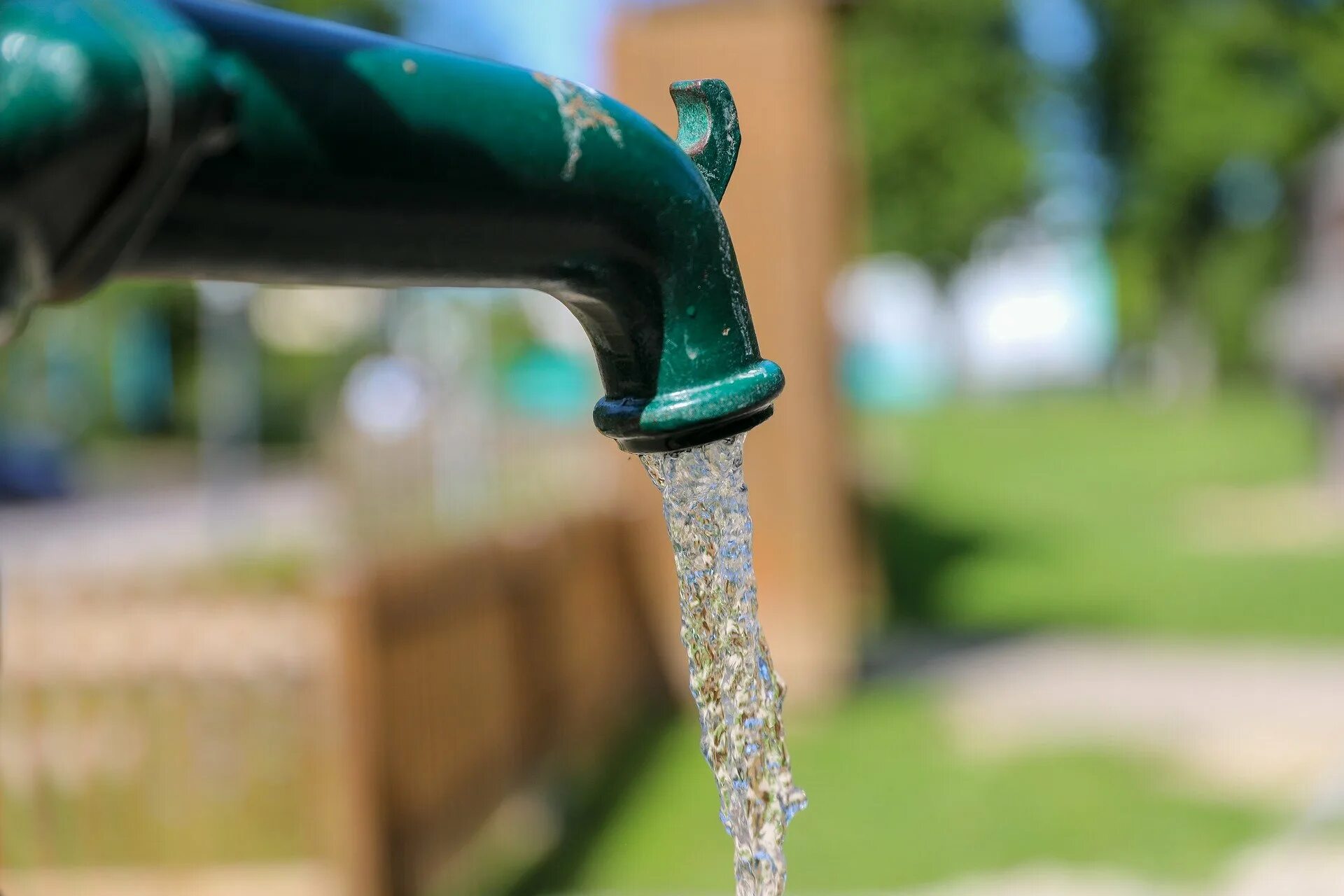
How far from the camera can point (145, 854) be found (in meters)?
4.07

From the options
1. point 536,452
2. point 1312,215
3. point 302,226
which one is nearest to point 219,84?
point 302,226

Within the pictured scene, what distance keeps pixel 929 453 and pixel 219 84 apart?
23551 mm

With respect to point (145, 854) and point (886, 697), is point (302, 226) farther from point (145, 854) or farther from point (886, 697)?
point (886, 697)

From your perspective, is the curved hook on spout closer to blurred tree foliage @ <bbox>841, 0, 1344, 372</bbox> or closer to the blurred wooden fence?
the blurred wooden fence

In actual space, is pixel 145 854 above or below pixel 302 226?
below

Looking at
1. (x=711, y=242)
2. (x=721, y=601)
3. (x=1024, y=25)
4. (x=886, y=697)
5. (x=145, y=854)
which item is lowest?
(x=886, y=697)

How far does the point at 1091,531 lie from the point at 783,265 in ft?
26.8

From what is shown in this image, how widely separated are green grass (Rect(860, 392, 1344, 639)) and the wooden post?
Answer: 263 centimetres

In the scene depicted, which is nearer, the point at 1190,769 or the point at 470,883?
the point at 470,883

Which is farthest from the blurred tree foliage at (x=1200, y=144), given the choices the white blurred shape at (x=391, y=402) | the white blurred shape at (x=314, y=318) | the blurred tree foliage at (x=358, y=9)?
the white blurred shape at (x=314, y=318)

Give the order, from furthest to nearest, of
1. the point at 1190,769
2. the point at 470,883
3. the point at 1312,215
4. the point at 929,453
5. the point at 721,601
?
the point at 929,453 < the point at 1312,215 < the point at 1190,769 < the point at 470,883 < the point at 721,601

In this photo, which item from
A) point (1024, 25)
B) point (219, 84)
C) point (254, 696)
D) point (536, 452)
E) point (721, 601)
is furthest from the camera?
point (1024, 25)

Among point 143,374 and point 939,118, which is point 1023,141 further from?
point 143,374

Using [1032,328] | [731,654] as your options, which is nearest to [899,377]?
[1032,328]
